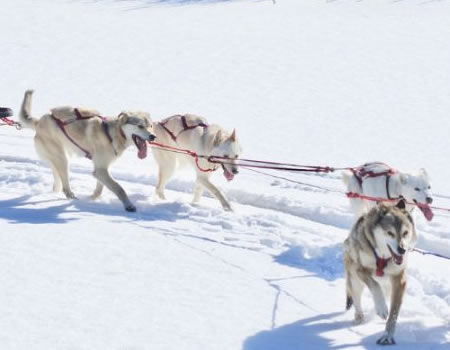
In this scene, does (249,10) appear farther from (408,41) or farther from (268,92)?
(268,92)

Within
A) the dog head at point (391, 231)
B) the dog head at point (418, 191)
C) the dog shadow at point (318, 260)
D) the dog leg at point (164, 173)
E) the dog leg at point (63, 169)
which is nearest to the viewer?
the dog head at point (391, 231)

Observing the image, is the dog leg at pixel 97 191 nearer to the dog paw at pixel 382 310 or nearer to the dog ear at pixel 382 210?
the dog ear at pixel 382 210

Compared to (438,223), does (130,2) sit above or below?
above

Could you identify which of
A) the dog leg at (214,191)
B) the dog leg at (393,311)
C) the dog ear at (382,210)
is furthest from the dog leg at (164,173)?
the dog leg at (393,311)

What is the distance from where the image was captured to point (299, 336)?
12.7 feet

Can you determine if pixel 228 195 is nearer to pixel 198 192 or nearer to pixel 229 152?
pixel 198 192

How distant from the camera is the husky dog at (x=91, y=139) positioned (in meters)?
6.11

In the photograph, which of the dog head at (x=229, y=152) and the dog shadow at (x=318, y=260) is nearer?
the dog shadow at (x=318, y=260)

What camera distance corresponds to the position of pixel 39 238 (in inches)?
205

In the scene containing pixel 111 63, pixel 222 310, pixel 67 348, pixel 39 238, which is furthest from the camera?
pixel 111 63

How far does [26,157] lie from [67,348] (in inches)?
167

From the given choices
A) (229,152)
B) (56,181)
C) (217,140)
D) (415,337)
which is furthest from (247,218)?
(415,337)

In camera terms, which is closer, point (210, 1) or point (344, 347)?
point (344, 347)

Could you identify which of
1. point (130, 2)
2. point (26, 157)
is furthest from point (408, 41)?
point (26, 157)
